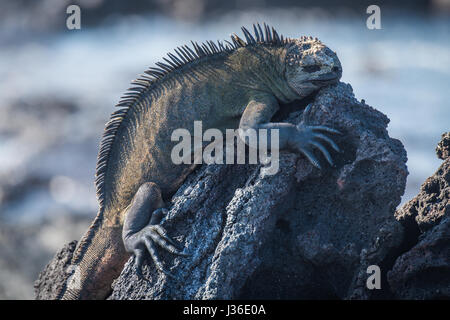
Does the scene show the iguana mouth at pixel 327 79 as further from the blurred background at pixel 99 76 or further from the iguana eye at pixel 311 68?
the blurred background at pixel 99 76

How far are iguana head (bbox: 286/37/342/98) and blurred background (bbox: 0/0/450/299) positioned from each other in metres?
5.86

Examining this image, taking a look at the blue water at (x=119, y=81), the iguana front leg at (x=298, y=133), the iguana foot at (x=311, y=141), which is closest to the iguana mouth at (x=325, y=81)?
the iguana front leg at (x=298, y=133)

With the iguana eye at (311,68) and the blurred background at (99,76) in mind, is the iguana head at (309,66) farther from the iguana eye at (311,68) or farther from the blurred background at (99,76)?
the blurred background at (99,76)

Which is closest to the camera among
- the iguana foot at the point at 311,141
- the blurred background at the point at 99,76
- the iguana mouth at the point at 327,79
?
the iguana foot at the point at 311,141

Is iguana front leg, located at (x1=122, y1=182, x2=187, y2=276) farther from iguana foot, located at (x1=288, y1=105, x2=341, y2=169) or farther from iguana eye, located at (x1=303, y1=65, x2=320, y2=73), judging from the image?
iguana eye, located at (x1=303, y1=65, x2=320, y2=73)

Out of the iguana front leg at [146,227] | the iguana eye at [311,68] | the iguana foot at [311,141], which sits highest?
the iguana eye at [311,68]

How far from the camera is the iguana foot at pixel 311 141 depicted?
3.62m

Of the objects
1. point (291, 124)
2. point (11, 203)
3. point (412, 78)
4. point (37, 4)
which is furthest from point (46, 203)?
point (37, 4)

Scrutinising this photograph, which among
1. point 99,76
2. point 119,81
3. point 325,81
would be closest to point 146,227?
point 325,81

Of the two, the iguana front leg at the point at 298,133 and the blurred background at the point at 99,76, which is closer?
the iguana front leg at the point at 298,133

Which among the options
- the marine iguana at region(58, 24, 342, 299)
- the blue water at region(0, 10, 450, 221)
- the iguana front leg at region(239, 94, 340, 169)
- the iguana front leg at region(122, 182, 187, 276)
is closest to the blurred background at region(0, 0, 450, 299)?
the blue water at region(0, 10, 450, 221)

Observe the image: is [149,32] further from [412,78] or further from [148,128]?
[148,128]

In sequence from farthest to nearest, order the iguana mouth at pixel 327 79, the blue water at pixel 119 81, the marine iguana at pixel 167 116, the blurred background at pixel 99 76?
1. the blue water at pixel 119 81
2. the blurred background at pixel 99 76
3. the marine iguana at pixel 167 116
4. the iguana mouth at pixel 327 79

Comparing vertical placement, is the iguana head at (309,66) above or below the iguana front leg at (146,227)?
above
